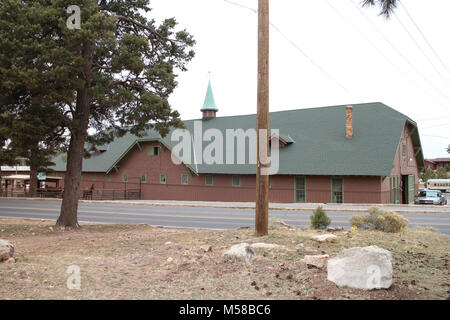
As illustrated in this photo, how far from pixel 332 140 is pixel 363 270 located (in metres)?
26.8

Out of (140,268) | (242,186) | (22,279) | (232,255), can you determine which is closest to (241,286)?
(232,255)

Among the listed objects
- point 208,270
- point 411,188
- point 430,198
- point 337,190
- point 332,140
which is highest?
point 332,140

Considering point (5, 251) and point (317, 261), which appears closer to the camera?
point (317, 261)

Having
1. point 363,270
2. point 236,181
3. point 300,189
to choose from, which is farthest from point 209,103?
point 363,270

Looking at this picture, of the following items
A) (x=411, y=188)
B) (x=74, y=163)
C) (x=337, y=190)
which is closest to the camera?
(x=74, y=163)

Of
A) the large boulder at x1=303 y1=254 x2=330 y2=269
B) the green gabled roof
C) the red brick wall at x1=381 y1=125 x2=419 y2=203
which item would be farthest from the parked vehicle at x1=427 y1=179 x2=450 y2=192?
the large boulder at x1=303 y1=254 x2=330 y2=269

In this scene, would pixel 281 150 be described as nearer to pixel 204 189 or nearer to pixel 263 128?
pixel 204 189

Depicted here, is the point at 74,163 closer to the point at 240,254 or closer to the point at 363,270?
the point at 240,254

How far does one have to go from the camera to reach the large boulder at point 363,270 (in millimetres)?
5688

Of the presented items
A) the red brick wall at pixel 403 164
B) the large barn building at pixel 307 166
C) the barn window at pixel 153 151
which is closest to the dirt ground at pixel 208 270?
the large barn building at pixel 307 166

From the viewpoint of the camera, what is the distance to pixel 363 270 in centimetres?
578

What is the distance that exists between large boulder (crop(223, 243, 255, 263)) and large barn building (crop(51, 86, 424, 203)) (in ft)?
67.3

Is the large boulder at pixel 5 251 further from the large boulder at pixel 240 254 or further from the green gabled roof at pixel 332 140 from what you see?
the green gabled roof at pixel 332 140

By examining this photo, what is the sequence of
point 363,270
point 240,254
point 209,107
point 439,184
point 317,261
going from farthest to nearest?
1. point 439,184
2. point 209,107
3. point 240,254
4. point 317,261
5. point 363,270
